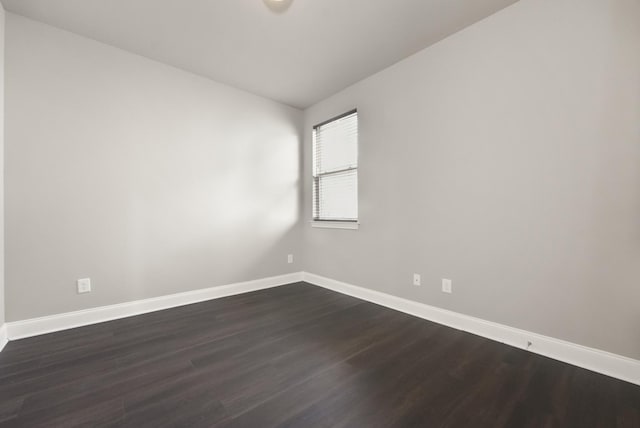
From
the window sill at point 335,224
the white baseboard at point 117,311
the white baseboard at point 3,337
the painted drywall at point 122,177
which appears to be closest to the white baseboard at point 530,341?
the window sill at point 335,224

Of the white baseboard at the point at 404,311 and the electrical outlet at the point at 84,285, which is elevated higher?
the electrical outlet at the point at 84,285

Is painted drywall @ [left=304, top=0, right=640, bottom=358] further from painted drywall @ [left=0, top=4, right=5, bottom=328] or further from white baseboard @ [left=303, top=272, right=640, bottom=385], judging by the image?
painted drywall @ [left=0, top=4, right=5, bottom=328]

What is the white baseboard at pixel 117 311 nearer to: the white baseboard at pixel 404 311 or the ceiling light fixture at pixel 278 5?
the white baseboard at pixel 404 311

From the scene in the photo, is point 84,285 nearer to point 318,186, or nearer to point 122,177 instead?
point 122,177

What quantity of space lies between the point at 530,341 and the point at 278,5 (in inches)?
121

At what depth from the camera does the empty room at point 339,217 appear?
4.84ft

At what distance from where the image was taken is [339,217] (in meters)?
3.38

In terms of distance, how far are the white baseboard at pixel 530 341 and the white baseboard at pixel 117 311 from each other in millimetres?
1701

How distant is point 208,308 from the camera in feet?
8.97

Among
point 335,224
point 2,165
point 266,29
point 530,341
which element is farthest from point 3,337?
point 530,341

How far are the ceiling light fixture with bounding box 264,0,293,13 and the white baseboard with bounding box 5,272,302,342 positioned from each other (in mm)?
2823

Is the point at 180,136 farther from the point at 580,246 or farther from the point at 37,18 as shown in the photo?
the point at 580,246

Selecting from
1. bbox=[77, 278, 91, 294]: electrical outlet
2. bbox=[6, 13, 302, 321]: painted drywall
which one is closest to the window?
bbox=[6, 13, 302, 321]: painted drywall

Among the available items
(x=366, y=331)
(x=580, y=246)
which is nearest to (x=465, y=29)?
(x=580, y=246)
